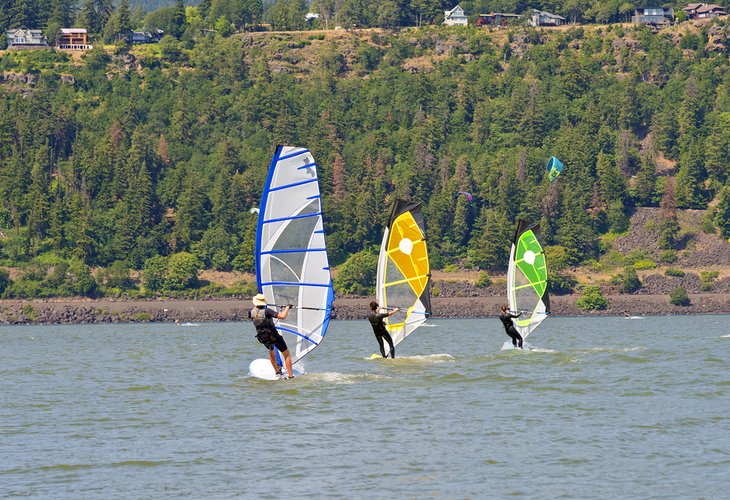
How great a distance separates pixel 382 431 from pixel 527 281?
24.0 meters

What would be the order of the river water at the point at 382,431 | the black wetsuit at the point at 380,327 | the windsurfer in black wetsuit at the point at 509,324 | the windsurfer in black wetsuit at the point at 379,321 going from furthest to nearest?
the windsurfer in black wetsuit at the point at 509,324 < the black wetsuit at the point at 380,327 < the windsurfer in black wetsuit at the point at 379,321 < the river water at the point at 382,431

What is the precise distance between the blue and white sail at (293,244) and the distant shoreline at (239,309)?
100 metres

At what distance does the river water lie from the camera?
78.0ft

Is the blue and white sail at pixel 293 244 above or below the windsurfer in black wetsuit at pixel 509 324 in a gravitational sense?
above

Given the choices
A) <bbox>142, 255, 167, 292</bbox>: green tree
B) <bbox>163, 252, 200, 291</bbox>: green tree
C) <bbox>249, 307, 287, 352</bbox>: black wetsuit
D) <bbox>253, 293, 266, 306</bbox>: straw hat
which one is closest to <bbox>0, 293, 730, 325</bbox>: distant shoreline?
<bbox>163, 252, 200, 291</bbox>: green tree

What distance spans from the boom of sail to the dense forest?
10253cm

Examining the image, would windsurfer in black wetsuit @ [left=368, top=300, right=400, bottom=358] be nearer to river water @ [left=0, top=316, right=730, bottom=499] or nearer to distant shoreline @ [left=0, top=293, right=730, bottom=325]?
river water @ [left=0, top=316, right=730, bottom=499]

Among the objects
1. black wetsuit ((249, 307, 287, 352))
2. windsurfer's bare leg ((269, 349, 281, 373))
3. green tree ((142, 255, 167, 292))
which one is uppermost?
black wetsuit ((249, 307, 287, 352))

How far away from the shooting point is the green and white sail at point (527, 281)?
51.2 m

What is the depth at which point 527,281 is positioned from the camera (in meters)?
51.8

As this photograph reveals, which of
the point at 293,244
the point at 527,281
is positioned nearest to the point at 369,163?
the point at 527,281

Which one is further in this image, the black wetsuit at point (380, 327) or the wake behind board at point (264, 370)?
the black wetsuit at point (380, 327)

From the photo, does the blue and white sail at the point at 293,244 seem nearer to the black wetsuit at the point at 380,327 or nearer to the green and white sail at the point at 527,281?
the black wetsuit at the point at 380,327

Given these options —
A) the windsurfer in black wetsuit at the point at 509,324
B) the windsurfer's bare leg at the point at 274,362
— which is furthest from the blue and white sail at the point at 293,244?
the windsurfer in black wetsuit at the point at 509,324
